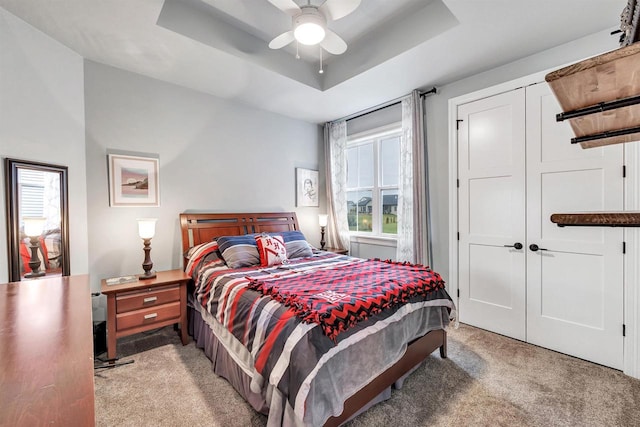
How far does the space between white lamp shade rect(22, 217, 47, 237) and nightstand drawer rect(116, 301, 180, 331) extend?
0.90 meters

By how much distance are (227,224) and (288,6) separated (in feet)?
8.28

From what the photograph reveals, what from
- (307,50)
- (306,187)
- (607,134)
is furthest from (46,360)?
(306,187)

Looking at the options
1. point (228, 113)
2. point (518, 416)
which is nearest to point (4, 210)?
point (228, 113)

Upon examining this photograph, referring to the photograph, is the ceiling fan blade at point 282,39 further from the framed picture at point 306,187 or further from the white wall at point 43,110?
the framed picture at point 306,187

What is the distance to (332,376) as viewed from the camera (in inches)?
59.3

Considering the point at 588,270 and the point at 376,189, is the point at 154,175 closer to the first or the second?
the point at 376,189

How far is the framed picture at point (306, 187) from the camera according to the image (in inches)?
177

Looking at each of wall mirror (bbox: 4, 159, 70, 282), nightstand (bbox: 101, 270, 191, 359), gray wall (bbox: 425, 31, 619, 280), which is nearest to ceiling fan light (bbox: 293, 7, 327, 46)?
gray wall (bbox: 425, 31, 619, 280)

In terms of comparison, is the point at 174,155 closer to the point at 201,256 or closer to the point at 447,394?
the point at 201,256

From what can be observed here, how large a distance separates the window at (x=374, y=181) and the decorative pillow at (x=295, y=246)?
1280 mm

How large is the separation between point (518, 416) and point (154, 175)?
3830 millimetres

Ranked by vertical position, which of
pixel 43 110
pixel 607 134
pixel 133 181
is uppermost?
pixel 43 110

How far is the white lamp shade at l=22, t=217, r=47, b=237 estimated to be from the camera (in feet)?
6.86

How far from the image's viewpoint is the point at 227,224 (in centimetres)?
365
